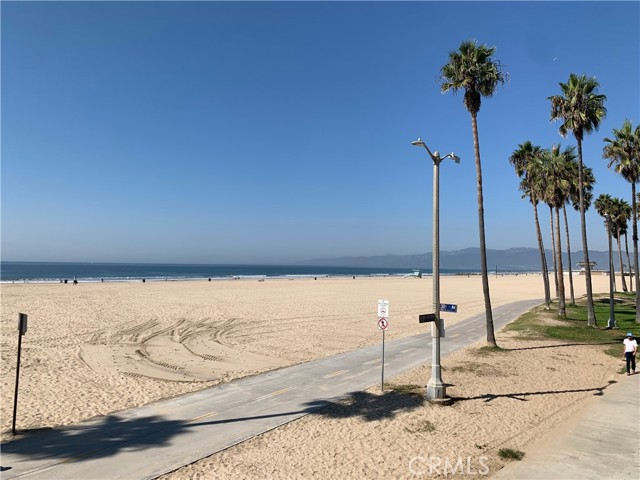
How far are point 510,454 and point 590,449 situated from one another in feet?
6.08

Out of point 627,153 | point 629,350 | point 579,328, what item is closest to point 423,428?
point 629,350

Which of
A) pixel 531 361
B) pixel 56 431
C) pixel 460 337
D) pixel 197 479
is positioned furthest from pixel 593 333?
pixel 56 431

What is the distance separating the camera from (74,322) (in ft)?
84.6

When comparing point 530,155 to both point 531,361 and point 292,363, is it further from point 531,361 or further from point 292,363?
point 292,363

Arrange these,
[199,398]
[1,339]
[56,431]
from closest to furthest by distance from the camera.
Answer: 1. [56,431]
2. [199,398]
3. [1,339]

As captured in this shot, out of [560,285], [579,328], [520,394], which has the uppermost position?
[560,285]

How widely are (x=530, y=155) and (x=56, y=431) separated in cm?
3465

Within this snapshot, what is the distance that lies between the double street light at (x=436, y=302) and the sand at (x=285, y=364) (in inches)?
21.7

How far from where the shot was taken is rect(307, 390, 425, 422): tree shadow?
1072cm

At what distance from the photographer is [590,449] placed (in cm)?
877

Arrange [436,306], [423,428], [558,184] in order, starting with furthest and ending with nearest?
[558,184] < [436,306] < [423,428]

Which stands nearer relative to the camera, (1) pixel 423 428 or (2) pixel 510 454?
(2) pixel 510 454

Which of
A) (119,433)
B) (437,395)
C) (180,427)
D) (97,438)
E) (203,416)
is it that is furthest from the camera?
(437,395)

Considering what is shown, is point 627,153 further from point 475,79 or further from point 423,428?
point 423,428
